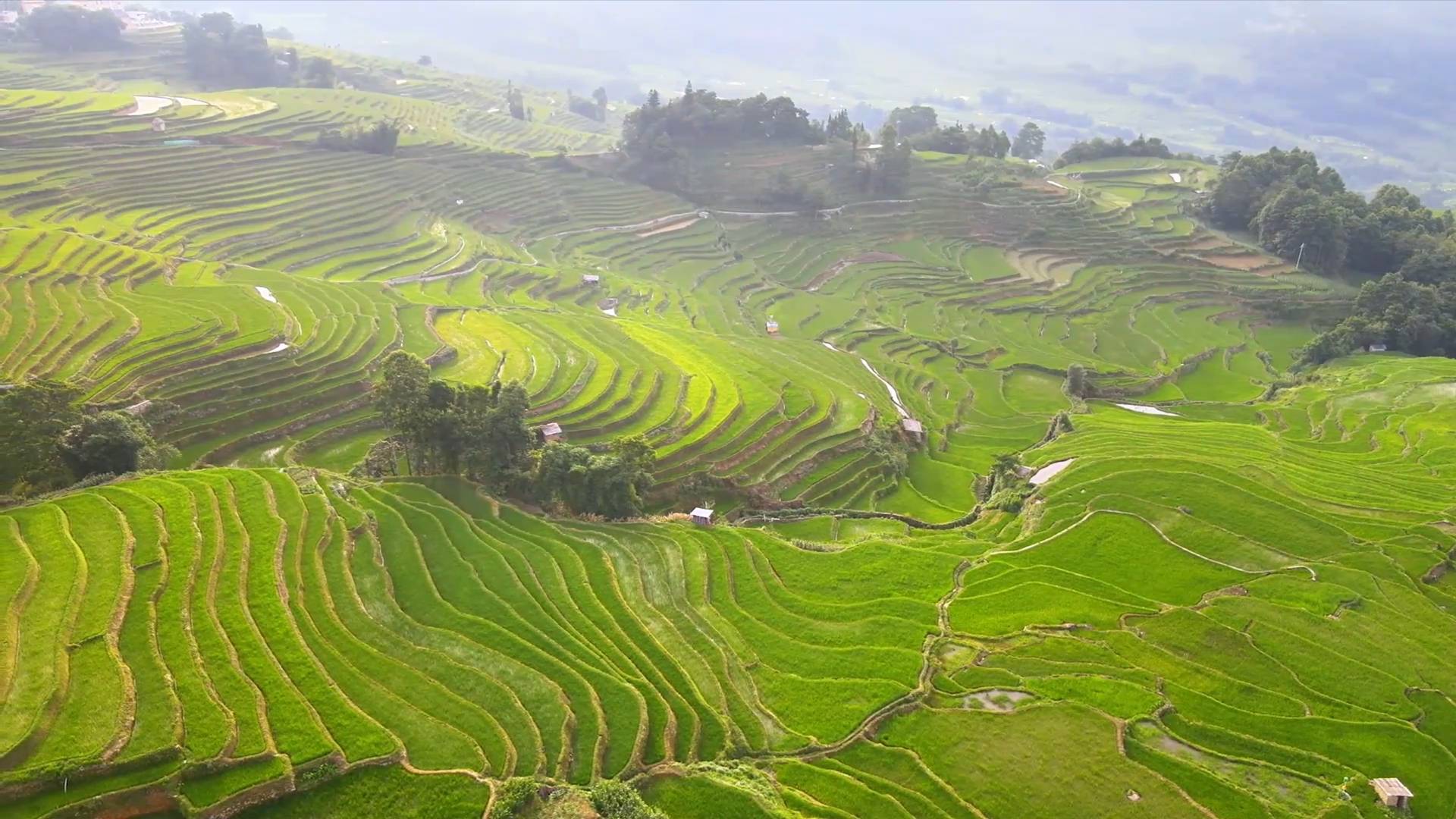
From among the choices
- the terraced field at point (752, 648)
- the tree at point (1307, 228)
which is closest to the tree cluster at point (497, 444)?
the terraced field at point (752, 648)

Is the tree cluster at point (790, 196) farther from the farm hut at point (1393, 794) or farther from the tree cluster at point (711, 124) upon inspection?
the farm hut at point (1393, 794)

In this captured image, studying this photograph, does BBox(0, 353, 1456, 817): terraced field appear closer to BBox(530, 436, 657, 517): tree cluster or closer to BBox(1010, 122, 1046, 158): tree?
BBox(530, 436, 657, 517): tree cluster

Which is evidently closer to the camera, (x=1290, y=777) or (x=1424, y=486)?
(x=1290, y=777)

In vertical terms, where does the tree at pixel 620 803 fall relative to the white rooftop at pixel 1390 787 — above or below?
below

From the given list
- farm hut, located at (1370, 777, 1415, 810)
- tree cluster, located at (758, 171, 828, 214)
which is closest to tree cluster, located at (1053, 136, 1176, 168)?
tree cluster, located at (758, 171, 828, 214)

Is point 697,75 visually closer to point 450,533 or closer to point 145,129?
point 145,129

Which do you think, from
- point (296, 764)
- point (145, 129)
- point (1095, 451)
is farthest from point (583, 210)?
point (296, 764)
